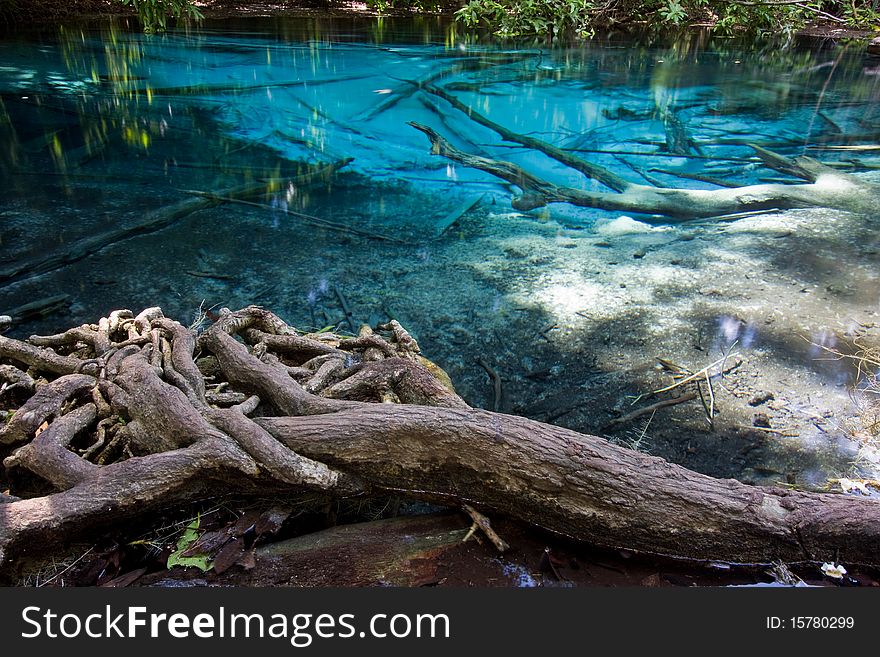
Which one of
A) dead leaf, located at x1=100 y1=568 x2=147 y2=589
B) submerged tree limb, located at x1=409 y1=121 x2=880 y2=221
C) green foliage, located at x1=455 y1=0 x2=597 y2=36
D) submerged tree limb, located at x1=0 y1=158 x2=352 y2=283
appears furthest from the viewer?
green foliage, located at x1=455 y1=0 x2=597 y2=36

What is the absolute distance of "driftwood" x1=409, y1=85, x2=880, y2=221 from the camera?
253 inches

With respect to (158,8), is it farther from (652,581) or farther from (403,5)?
(652,581)

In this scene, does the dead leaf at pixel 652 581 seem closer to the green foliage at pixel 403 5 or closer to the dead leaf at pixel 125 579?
the dead leaf at pixel 125 579

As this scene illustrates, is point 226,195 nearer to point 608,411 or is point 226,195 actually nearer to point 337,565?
point 608,411

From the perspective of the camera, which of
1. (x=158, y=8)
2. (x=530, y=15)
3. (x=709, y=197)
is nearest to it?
(x=709, y=197)

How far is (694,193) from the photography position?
6.73 meters

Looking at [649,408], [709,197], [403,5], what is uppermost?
[403,5]

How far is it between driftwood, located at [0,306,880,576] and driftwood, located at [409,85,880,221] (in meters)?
4.05

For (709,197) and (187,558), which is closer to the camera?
(187,558)

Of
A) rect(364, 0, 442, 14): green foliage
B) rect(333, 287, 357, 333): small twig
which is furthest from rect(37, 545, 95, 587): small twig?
rect(364, 0, 442, 14): green foliage

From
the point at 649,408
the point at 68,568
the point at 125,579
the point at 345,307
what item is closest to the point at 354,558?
the point at 125,579

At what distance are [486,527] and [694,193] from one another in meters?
5.19

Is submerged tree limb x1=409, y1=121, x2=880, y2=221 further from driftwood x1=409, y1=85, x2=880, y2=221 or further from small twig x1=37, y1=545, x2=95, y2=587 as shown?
small twig x1=37, y1=545, x2=95, y2=587

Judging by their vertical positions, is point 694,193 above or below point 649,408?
above
